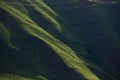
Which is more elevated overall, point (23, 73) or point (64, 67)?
point (64, 67)

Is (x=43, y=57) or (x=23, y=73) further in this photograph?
(x=43, y=57)

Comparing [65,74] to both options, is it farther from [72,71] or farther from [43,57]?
[43,57]

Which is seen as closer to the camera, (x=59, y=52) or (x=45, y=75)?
(x=45, y=75)

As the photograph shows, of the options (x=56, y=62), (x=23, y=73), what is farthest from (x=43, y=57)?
(x=23, y=73)

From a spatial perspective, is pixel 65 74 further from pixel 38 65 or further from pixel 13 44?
pixel 13 44

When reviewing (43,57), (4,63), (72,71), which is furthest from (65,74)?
(4,63)

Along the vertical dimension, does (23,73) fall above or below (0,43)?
below

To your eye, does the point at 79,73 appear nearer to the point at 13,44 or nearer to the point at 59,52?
the point at 59,52
